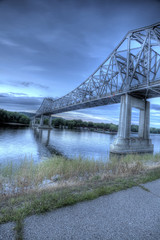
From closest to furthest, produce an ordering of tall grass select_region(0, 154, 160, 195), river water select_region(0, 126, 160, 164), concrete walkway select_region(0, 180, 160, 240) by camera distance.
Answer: concrete walkway select_region(0, 180, 160, 240), tall grass select_region(0, 154, 160, 195), river water select_region(0, 126, 160, 164)

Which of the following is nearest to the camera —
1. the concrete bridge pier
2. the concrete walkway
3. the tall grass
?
the concrete walkway

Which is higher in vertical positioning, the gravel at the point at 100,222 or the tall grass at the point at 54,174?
the gravel at the point at 100,222

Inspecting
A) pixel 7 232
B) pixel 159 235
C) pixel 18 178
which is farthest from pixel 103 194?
pixel 18 178

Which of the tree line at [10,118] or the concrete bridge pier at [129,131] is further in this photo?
the tree line at [10,118]

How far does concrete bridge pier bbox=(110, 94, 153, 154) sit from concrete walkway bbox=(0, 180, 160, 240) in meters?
19.3

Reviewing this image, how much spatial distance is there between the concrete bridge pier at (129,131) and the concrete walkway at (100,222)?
19.3 metres

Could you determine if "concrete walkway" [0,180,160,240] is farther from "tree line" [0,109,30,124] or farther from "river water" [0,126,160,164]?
"tree line" [0,109,30,124]

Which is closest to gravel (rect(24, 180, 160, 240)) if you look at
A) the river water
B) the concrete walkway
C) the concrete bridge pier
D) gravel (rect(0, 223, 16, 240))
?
the concrete walkway

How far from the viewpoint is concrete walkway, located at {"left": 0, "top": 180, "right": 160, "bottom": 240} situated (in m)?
2.24

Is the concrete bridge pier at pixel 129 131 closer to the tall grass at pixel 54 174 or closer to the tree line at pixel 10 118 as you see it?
the tall grass at pixel 54 174

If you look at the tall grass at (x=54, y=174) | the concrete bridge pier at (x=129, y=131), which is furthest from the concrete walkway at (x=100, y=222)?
the concrete bridge pier at (x=129, y=131)

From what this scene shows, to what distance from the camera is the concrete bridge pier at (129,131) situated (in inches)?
905

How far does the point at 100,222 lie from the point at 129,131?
24.1 m

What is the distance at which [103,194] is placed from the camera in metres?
3.73
